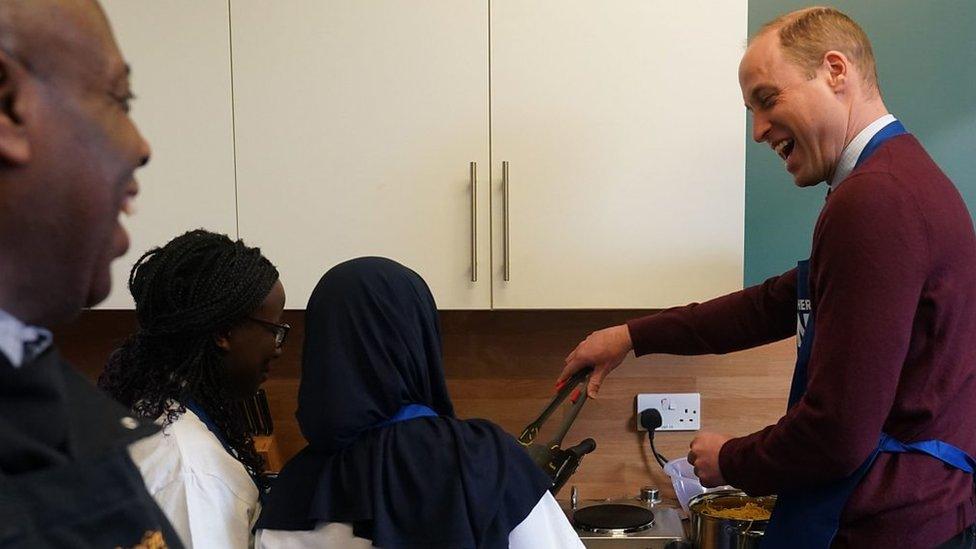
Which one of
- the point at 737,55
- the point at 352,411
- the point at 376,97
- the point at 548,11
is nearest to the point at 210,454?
the point at 352,411

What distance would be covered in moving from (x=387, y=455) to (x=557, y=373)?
0.92 meters

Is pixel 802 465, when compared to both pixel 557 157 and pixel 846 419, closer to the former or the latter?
pixel 846 419

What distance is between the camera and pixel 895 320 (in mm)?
1093

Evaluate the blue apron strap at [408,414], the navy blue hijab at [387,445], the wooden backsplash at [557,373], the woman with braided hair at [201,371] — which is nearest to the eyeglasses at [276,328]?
the woman with braided hair at [201,371]

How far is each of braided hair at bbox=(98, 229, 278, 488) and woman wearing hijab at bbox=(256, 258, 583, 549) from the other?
0.13 meters

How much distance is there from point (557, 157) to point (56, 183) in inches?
48.3

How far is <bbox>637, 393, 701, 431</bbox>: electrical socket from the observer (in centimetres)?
200

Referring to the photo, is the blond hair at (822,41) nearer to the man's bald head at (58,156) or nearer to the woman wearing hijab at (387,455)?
the woman wearing hijab at (387,455)

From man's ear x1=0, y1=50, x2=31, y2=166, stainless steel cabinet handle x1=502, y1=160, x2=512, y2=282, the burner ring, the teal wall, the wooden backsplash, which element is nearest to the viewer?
man's ear x1=0, y1=50, x2=31, y2=166

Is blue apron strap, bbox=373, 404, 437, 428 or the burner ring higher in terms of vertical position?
blue apron strap, bbox=373, 404, 437, 428

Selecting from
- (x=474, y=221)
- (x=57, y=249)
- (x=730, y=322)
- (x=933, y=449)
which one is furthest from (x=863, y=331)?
(x=57, y=249)

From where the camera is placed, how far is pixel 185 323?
1238mm

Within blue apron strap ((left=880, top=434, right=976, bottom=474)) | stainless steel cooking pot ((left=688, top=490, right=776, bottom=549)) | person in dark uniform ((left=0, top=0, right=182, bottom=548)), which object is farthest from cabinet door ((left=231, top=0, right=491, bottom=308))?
person in dark uniform ((left=0, top=0, right=182, bottom=548))

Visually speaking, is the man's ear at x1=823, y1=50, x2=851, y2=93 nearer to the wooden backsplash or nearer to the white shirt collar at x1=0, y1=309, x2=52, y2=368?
the wooden backsplash
